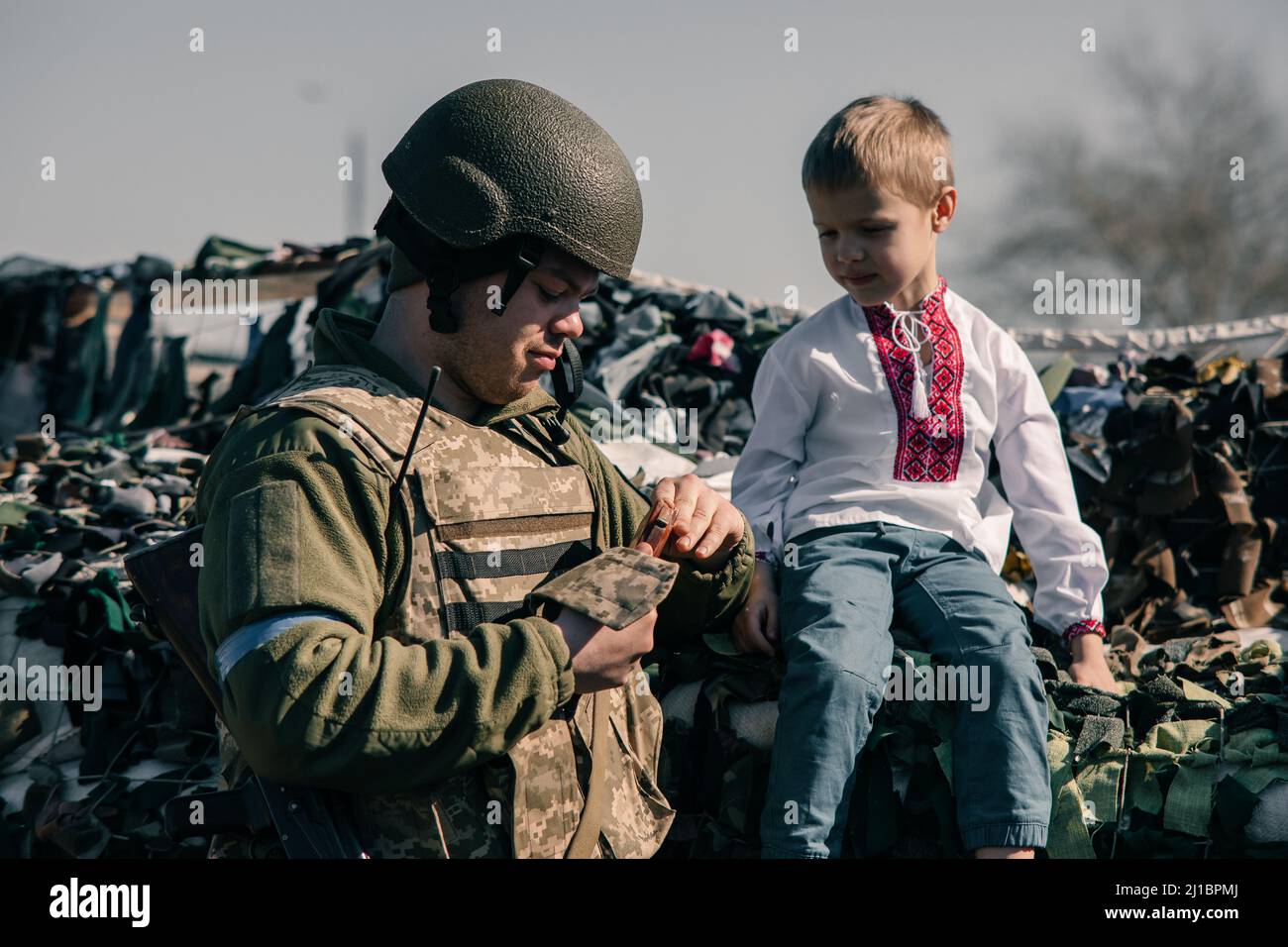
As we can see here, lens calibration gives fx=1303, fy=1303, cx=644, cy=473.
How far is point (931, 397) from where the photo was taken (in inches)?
153

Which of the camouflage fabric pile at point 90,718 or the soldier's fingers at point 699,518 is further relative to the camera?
the camouflage fabric pile at point 90,718

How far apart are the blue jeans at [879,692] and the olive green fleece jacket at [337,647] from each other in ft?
2.41

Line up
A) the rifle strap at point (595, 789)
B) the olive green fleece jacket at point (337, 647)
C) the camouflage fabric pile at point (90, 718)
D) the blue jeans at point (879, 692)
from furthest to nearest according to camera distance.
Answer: the camouflage fabric pile at point (90, 718), the blue jeans at point (879, 692), the rifle strap at point (595, 789), the olive green fleece jacket at point (337, 647)

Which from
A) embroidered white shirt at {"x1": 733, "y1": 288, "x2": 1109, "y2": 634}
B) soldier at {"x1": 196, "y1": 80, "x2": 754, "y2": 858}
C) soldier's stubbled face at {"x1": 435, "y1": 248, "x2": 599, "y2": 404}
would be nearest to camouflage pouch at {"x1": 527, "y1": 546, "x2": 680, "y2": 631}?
soldier at {"x1": 196, "y1": 80, "x2": 754, "y2": 858}

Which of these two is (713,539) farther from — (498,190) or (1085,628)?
(1085,628)

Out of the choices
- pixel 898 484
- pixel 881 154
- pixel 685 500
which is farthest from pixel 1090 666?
pixel 881 154

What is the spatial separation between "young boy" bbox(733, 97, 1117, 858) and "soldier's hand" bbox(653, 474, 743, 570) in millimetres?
261

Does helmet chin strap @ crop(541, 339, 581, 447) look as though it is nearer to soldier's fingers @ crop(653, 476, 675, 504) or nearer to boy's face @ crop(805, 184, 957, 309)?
soldier's fingers @ crop(653, 476, 675, 504)

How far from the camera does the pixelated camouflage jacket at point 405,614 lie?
2541 mm

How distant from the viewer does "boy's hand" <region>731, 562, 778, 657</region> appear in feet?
11.8

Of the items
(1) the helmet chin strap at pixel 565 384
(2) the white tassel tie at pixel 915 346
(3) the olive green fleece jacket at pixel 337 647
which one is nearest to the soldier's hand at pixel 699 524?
(1) the helmet chin strap at pixel 565 384

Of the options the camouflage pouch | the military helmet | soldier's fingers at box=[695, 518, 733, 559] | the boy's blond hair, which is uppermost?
the boy's blond hair

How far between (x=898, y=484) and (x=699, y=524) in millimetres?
794

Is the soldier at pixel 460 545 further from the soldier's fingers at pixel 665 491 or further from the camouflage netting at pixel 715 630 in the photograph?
the camouflage netting at pixel 715 630
